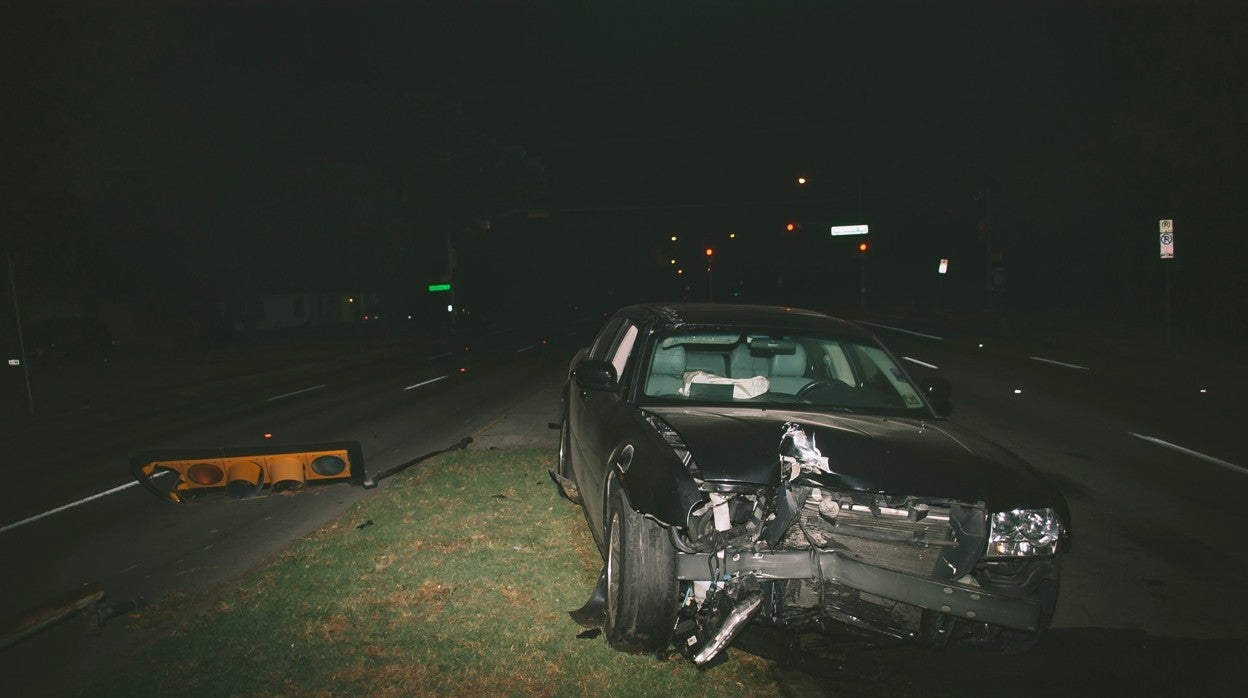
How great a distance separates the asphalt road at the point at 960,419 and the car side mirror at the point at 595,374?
187 cm

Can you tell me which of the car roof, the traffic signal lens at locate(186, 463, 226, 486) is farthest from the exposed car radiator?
the traffic signal lens at locate(186, 463, 226, 486)

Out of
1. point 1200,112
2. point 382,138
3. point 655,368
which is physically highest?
point 382,138

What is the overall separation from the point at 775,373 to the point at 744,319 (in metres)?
0.45

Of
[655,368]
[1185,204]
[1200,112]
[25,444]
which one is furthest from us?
[1185,204]

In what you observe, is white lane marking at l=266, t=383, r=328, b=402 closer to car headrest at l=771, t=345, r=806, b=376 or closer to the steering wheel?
car headrest at l=771, t=345, r=806, b=376

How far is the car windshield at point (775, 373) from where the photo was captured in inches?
219

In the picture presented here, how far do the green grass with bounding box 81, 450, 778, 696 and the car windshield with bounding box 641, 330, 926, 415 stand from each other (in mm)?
1349

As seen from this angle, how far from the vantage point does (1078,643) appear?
4.84 metres

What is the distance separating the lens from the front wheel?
4.08m

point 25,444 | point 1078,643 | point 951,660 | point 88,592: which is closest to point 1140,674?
point 1078,643

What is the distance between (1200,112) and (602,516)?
28798mm

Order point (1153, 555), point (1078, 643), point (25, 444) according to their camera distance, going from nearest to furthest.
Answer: point (1078, 643), point (1153, 555), point (25, 444)

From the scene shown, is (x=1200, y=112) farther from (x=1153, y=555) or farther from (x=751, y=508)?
(x=751, y=508)

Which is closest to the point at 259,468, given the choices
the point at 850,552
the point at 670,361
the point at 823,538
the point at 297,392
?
the point at 670,361
